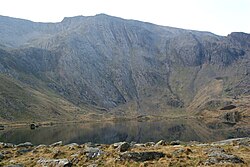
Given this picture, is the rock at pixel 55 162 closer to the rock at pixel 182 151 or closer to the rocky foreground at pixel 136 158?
the rocky foreground at pixel 136 158

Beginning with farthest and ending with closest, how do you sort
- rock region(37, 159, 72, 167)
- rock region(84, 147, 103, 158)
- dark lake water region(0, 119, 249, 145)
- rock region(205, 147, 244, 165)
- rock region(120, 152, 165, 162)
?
dark lake water region(0, 119, 249, 145)
rock region(84, 147, 103, 158)
rock region(37, 159, 72, 167)
rock region(120, 152, 165, 162)
rock region(205, 147, 244, 165)

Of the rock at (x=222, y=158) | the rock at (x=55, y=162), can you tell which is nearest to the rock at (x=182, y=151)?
the rock at (x=222, y=158)

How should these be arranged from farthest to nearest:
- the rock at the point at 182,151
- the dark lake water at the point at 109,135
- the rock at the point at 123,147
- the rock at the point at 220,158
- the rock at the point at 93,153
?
the dark lake water at the point at 109,135 → the rock at the point at 123,147 → the rock at the point at 93,153 → the rock at the point at 182,151 → the rock at the point at 220,158

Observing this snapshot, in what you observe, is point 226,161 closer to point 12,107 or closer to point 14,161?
point 14,161

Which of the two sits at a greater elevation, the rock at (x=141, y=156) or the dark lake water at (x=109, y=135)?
the rock at (x=141, y=156)

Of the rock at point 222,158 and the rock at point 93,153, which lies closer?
the rock at point 222,158

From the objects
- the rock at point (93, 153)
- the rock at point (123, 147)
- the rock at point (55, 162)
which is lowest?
the rock at point (55, 162)

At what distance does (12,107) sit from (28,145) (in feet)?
549

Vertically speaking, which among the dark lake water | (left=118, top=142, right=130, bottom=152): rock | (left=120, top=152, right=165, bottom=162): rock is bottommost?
the dark lake water

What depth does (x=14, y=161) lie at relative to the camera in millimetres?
26375

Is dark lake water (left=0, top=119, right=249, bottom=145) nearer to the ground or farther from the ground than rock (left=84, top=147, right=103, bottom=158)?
nearer to the ground

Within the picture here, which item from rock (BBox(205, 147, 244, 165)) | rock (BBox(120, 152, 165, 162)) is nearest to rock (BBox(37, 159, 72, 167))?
rock (BBox(120, 152, 165, 162))

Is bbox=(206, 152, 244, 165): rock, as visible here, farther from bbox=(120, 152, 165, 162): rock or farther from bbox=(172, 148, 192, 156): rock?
bbox=(120, 152, 165, 162): rock

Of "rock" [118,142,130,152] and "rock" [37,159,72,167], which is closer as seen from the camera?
"rock" [37,159,72,167]
